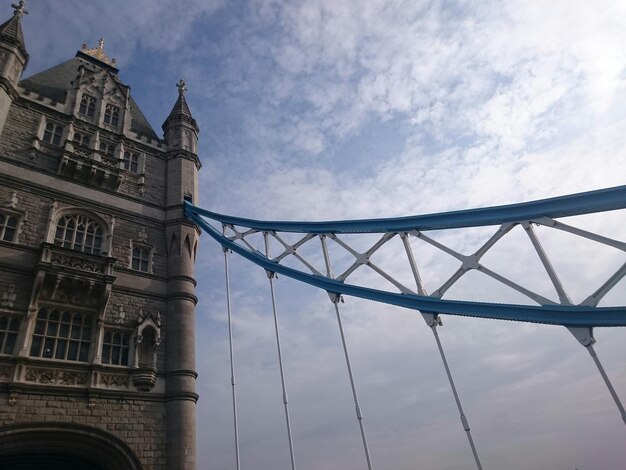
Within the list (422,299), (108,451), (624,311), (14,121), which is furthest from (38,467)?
(624,311)

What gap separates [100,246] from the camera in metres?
15.2

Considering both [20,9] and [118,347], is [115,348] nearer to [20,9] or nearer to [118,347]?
[118,347]

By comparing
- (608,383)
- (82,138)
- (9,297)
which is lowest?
(608,383)

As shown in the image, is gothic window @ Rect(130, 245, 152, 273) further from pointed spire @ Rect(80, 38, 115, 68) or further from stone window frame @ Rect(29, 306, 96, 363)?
pointed spire @ Rect(80, 38, 115, 68)

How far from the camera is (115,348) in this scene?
13.6 m

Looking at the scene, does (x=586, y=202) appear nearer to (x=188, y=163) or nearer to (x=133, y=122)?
(x=188, y=163)

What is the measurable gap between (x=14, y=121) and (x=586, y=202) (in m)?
18.5

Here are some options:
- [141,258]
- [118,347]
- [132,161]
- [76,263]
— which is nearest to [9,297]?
[76,263]

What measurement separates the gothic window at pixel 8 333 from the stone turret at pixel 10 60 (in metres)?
7.21

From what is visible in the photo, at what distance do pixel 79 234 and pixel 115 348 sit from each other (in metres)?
4.55

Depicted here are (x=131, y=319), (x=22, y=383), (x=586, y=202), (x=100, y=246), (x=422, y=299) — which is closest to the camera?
(x=586, y=202)

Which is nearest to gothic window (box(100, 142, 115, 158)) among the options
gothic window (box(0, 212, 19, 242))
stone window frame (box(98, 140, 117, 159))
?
stone window frame (box(98, 140, 117, 159))

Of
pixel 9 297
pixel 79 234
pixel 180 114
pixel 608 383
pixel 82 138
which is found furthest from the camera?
pixel 180 114

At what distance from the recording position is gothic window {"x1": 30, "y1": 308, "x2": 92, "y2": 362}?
12.4 metres
